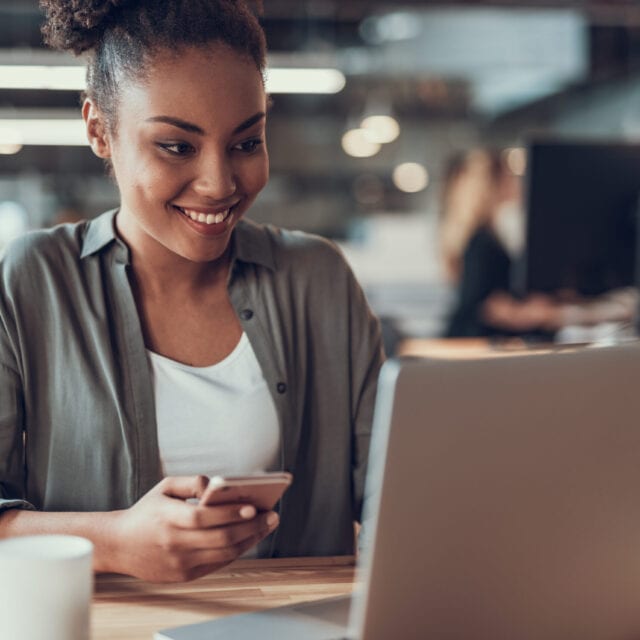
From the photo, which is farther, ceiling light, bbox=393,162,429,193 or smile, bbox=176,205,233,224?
ceiling light, bbox=393,162,429,193

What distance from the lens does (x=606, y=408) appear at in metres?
0.92

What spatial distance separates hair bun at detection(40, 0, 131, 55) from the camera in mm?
1559

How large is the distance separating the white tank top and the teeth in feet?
0.80

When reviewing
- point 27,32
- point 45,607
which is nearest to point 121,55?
point 45,607

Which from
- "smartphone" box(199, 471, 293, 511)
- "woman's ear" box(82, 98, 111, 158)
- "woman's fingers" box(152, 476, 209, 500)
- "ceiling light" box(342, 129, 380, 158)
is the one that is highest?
"ceiling light" box(342, 129, 380, 158)

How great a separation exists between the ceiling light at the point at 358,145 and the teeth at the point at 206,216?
895cm

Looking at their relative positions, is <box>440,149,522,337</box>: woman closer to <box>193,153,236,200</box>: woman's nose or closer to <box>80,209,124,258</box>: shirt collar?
<box>80,209,124,258</box>: shirt collar

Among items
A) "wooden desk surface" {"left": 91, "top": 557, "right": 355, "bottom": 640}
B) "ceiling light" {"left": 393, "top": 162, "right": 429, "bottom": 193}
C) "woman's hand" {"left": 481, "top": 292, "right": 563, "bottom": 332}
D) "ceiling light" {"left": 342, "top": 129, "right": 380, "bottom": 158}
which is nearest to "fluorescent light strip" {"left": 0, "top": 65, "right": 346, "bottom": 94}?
"woman's hand" {"left": 481, "top": 292, "right": 563, "bottom": 332}

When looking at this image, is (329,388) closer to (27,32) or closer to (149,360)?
(149,360)

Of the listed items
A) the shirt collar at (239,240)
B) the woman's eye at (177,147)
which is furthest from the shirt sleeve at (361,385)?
the woman's eye at (177,147)

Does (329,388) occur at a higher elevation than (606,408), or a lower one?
lower

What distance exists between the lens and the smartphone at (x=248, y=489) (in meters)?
1.00

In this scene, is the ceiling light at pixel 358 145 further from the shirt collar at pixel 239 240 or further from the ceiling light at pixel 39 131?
the shirt collar at pixel 239 240

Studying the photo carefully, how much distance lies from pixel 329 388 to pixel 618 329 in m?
2.22
